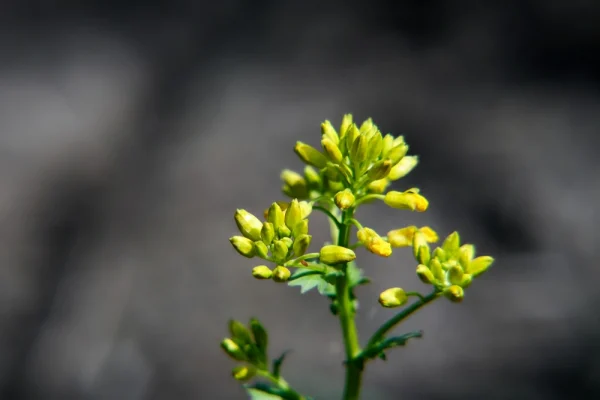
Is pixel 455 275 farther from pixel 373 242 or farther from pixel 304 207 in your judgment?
pixel 304 207

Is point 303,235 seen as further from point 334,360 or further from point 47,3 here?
point 47,3

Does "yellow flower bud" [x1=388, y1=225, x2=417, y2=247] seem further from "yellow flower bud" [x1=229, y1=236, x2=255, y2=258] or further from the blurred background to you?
the blurred background

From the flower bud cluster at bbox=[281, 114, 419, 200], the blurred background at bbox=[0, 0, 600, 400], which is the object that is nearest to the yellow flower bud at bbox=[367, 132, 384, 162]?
the flower bud cluster at bbox=[281, 114, 419, 200]

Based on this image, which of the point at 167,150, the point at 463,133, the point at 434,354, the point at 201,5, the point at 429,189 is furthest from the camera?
the point at 201,5

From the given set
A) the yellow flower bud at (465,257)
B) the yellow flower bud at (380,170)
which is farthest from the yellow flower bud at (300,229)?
the yellow flower bud at (465,257)

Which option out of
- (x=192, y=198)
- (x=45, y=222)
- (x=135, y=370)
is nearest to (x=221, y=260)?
(x=192, y=198)
